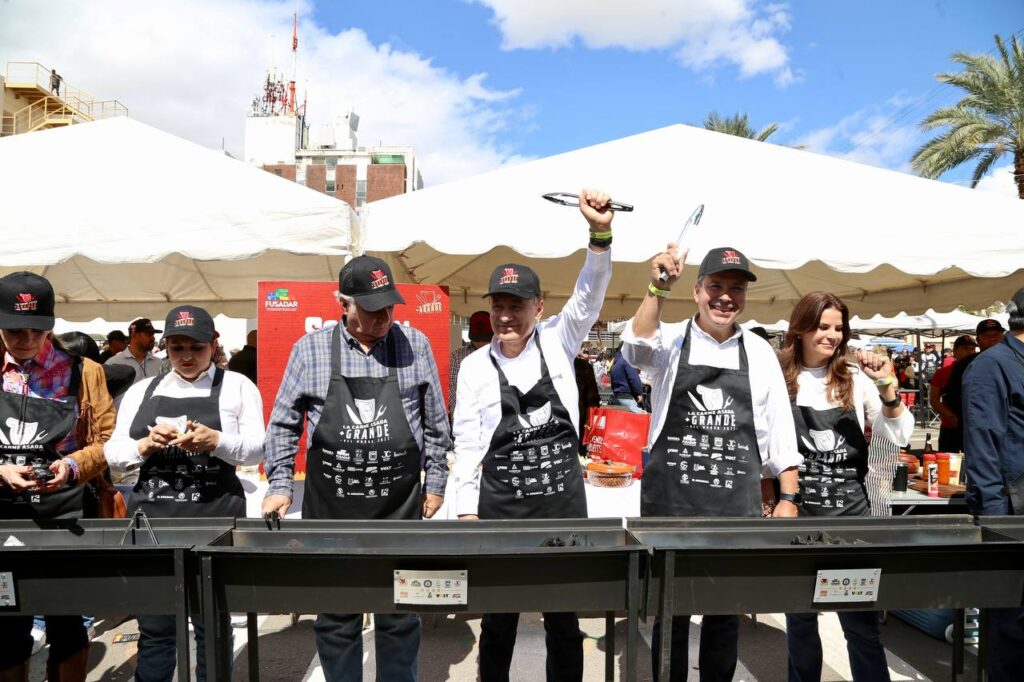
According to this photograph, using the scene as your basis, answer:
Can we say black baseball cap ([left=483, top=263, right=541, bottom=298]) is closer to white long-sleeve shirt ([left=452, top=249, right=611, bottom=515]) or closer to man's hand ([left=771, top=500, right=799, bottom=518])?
white long-sleeve shirt ([left=452, top=249, right=611, bottom=515])

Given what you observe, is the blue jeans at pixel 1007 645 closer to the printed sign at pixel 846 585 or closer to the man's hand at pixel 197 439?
the printed sign at pixel 846 585

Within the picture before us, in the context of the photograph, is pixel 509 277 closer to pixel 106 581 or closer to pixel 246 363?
pixel 106 581

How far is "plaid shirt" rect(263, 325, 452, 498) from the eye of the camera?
2.34m

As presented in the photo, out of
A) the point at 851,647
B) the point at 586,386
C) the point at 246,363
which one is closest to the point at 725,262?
the point at 851,647

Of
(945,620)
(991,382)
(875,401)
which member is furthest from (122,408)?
(945,620)

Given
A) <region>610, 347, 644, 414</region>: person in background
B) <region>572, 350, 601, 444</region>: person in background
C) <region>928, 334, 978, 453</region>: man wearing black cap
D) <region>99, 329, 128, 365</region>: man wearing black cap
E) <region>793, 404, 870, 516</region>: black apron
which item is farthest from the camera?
<region>610, 347, 644, 414</region>: person in background

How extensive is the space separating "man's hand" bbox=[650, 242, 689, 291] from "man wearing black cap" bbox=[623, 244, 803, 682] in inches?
2.8

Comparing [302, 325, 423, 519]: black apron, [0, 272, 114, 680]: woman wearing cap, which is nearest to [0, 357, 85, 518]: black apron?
[0, 272, 114, 680]: woman wearing cap

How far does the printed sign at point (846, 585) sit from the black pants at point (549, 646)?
0.89 meters

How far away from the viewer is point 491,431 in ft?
7.77

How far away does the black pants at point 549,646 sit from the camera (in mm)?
2256

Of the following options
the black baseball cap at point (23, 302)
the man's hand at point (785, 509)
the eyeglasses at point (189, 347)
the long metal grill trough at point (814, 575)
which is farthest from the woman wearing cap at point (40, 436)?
the man's hand at point (785, 509)

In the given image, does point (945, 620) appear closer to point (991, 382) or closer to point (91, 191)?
point (991, 382)

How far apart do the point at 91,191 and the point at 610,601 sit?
382 cm
